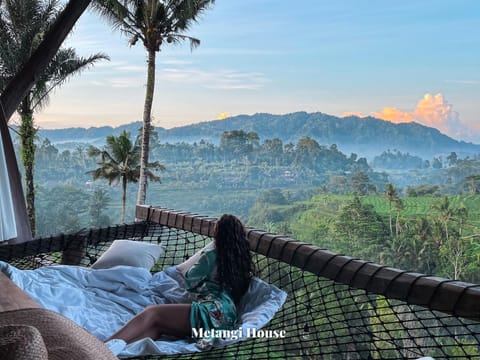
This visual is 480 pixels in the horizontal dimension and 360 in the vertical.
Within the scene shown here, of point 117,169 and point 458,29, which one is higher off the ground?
point 458,29

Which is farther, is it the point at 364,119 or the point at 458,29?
the point at 458,29

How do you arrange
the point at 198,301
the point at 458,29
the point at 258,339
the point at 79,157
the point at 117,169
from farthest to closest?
the point at 458,29 < the point at 79,157 < the point at 117,169 < the point at 198,301 < the point at 258,339

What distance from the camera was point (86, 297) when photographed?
2.28 meters

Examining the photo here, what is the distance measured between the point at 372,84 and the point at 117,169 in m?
12.9

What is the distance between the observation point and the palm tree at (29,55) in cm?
840

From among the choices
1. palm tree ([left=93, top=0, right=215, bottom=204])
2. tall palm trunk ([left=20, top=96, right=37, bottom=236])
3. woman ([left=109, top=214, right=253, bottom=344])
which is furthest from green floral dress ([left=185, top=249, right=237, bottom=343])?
tall palm trunk ([left=20, top=96, right=37, bottom=236])

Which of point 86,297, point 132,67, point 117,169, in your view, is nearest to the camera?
point 86,297

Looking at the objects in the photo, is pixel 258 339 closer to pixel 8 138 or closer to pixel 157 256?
pixel 157 256

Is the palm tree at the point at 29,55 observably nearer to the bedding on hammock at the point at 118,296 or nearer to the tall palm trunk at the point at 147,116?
the tall palm trunk at the point at 147,116

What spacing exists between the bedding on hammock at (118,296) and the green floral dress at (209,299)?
65 mm

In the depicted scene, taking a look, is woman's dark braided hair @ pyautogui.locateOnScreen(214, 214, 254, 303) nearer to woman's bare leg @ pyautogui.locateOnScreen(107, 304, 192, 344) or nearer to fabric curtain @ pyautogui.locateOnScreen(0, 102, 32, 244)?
woman's bare leg @ pyautogui.locateOnScreen(107, 304, 192, 344)

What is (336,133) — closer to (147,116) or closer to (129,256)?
(147,116)

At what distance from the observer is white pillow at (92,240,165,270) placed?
8.70 ft

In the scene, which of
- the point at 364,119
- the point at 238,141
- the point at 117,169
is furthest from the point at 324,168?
the point at 117,169
